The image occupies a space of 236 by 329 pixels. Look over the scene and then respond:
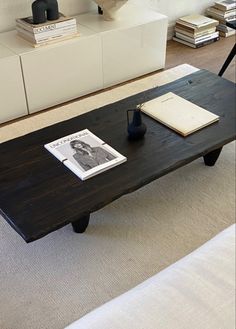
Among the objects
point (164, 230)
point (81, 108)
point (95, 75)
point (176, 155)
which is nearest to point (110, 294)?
point (164, 230)

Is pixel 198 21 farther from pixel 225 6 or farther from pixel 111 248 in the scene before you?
pixel 111 248

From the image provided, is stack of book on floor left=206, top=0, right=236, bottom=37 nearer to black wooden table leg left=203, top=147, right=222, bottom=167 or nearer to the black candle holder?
the black candle holder

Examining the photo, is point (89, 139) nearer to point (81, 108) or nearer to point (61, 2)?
point (81, 108)

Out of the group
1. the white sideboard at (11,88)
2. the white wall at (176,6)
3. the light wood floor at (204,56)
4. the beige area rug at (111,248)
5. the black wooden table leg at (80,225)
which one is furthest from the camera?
the white wall at (176,6)

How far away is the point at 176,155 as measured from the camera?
1797 millimetres

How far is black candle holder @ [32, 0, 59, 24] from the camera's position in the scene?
105 inches

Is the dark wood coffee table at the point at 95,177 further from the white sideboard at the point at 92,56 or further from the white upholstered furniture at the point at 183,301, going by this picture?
the white sideboard at the point at 92,56

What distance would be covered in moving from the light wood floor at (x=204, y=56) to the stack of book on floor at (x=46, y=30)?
3.10 ft

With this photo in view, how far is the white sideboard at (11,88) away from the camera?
8.41 feet

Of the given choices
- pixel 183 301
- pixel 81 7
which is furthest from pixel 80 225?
pixel 81 7

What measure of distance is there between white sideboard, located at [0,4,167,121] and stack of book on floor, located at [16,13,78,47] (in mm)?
47

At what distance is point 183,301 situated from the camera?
78cm

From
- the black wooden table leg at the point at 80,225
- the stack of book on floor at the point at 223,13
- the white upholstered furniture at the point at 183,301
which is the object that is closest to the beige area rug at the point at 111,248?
the black wooden table leg at the point at 80,225

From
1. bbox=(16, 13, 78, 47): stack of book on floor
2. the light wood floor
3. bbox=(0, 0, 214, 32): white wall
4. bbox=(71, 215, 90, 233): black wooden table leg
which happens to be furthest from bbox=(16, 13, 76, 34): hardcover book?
bbox=(71, 215, 90, 233): black wooden table leg
